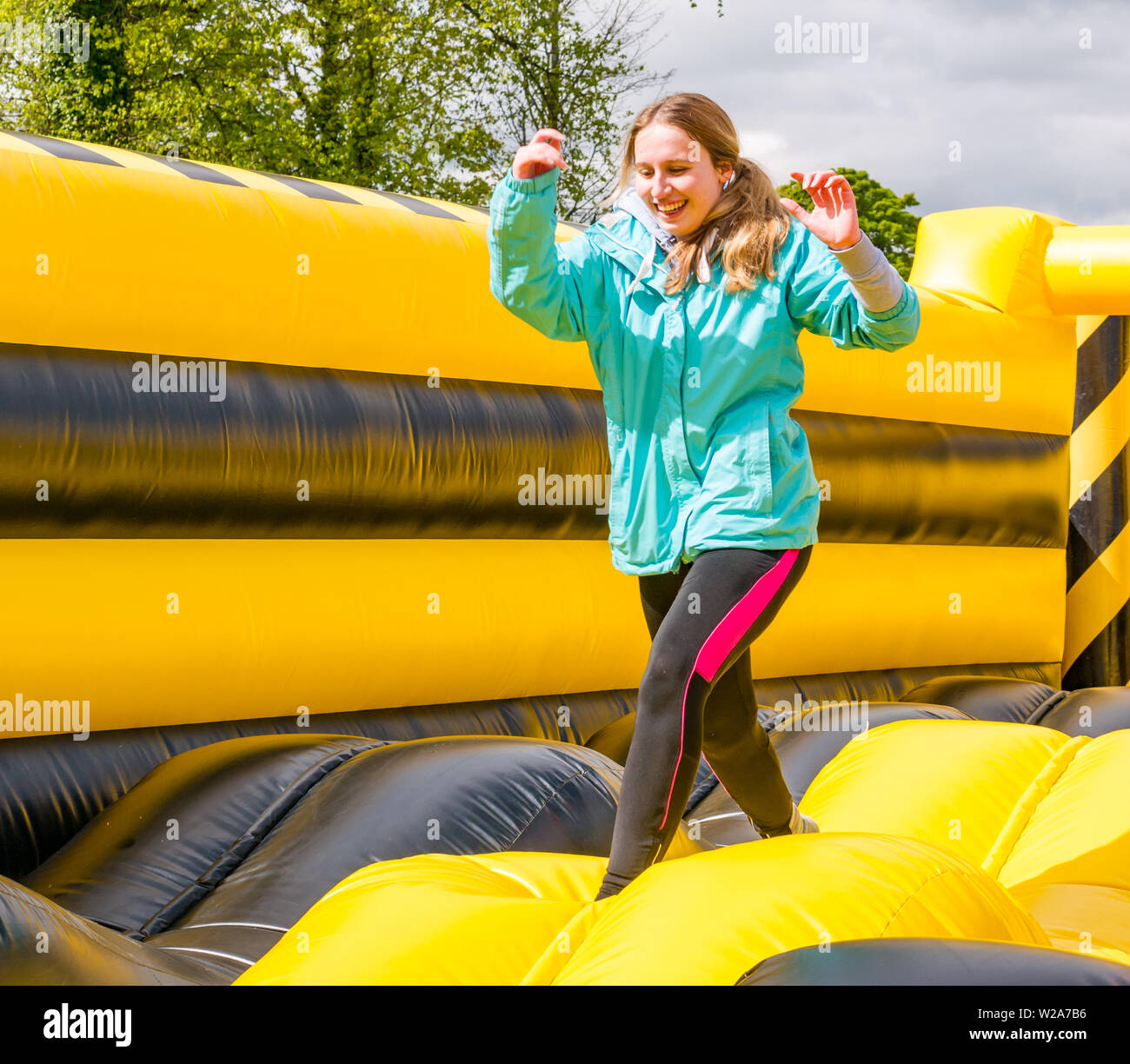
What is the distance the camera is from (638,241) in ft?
5.42

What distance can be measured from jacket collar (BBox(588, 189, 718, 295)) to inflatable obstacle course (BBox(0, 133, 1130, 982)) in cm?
73

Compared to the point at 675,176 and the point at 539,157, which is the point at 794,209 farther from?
the point at 539,157

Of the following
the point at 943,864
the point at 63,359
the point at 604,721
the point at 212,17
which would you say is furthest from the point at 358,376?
the point at 212,17

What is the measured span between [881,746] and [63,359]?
171 cm

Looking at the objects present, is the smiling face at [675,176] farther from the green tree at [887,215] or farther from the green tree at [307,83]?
the green tree at [887,215]

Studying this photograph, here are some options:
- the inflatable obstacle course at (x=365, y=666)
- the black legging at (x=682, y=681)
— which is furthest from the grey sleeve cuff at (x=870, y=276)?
the inflatable obstacle course at (x=365, y=666)

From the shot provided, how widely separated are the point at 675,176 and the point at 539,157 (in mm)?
184

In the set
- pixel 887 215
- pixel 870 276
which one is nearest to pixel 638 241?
pixel 870 276

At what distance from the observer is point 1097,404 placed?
14.1ft

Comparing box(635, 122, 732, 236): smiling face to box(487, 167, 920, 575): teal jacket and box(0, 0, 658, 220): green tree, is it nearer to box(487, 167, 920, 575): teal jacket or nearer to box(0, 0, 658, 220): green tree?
box(487, 167, 920, 575): teal jacket

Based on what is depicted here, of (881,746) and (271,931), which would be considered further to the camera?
(881,746)

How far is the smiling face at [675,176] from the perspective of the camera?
1.58 metres

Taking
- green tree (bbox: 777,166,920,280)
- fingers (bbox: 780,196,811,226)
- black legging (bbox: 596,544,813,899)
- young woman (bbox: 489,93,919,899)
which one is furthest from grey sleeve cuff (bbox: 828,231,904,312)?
green tree (bbox: 777,166,920,280)
